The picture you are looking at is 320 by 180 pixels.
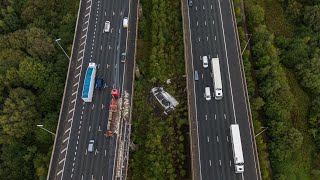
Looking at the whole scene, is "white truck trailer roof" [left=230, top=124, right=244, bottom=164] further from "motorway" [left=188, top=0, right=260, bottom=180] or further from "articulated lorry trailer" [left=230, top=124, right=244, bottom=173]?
"motorway" [left=188, top=0, right=260, bottom=180]

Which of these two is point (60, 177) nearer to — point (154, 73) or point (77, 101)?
point (77, 101)

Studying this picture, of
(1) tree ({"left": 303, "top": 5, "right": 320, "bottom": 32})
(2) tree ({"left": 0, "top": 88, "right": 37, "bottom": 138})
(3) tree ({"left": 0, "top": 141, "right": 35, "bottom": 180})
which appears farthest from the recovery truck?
(1) tree ({"left": 303, "top": 5, "right": 320, "bottom": 32})

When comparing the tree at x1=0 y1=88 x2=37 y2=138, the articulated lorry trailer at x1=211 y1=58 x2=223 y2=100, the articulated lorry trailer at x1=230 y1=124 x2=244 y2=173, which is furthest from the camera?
the tree at x1=0 y1=88 x2=37 y2=138

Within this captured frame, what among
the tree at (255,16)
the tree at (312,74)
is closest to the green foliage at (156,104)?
the tree at (255,16)

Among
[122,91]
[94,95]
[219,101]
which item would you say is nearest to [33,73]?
[94,95]

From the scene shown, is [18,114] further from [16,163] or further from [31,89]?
Result: [16,163]

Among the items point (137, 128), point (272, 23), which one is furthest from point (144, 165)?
point (272, 23)
